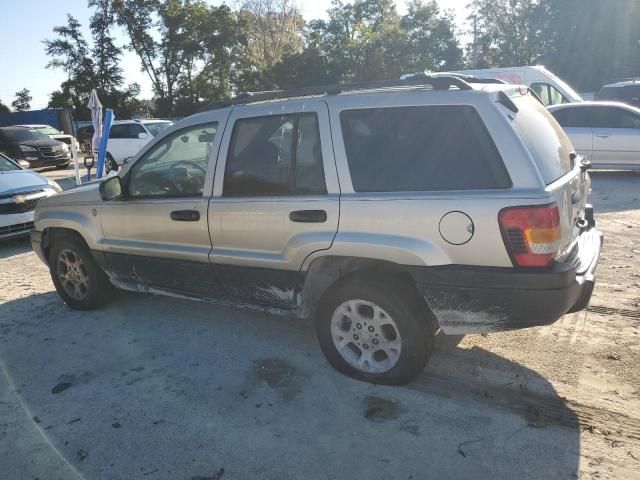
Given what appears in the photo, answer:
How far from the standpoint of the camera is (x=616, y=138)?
396 inches

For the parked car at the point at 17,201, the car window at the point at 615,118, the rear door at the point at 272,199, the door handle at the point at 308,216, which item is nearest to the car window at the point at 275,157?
the rear door at the point at 272,199

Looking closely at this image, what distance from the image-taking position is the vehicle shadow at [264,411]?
105 inches

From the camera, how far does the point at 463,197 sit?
283 centimetres

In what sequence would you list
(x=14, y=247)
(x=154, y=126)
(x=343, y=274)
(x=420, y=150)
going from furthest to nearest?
(x=154, y=126) < (x=14, y=247) < (x=343, y=274) < (x=420, y=150)

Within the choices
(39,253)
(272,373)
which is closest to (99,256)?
(39,253)

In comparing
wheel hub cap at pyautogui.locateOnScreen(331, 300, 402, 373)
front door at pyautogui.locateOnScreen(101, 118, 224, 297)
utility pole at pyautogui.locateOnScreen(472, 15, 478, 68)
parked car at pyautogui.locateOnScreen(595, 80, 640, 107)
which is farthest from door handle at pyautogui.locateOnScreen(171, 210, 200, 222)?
utility pole at pyautogui.locateOnScreen(472, 15, 478, 68)

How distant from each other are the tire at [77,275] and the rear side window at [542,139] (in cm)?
376

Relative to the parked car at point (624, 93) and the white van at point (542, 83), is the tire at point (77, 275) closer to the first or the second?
the white van at point (542, 83)

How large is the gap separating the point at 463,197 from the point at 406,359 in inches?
41.7

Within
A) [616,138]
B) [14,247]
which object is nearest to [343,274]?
[14,247]

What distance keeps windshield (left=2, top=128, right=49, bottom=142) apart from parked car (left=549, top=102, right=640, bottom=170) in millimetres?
17677

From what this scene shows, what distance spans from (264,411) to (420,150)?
183 centimetres

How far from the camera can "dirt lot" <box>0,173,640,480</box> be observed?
105 inches

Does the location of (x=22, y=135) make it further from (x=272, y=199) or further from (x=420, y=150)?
(x=420, y=150)
